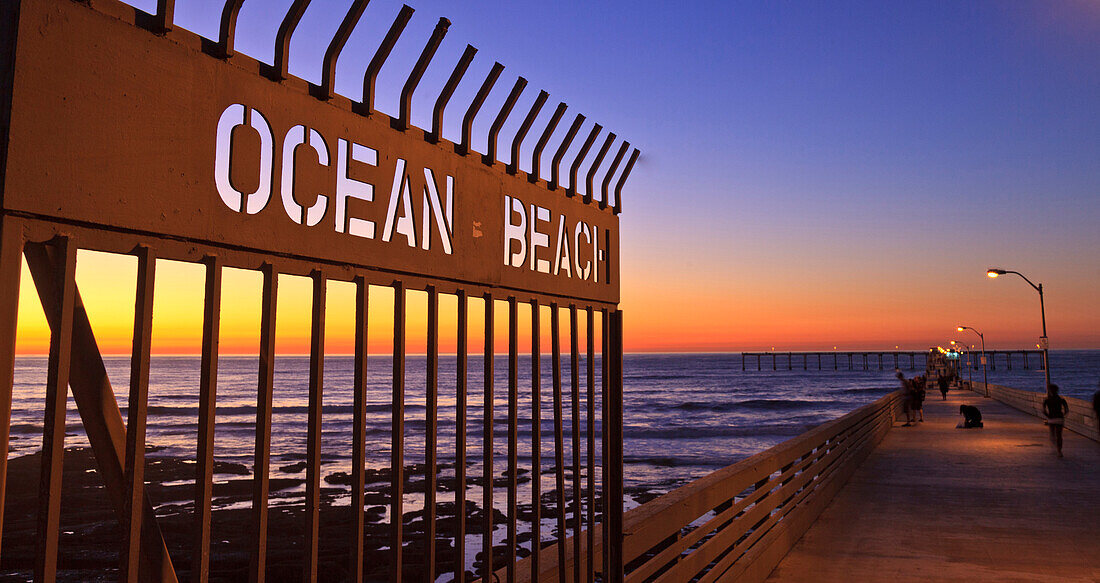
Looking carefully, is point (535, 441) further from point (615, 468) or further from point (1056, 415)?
point (1056, 415)

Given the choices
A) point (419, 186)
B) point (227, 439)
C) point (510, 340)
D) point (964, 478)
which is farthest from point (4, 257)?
point (227, 439)

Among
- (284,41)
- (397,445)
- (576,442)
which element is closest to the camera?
(284,41)

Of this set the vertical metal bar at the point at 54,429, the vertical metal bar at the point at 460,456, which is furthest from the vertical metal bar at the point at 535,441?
the vertical metal bar at the point at 54,429

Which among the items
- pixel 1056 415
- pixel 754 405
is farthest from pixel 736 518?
pixel 754 405

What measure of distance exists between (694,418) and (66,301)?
49438 millimetres

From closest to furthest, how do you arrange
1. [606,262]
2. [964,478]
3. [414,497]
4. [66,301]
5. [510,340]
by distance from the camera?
[66,301]
[510,340]
[606,262]
[964,478]
[414,497]

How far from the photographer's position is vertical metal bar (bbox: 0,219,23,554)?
1295 millimetres

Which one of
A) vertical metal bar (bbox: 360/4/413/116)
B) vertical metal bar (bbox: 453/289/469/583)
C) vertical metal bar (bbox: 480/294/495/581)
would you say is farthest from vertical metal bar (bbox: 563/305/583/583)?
vertical metal bar (bbox: 360/4/413/116)

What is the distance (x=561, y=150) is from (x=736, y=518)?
4138 millimetres

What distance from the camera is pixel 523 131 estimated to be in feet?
9.23

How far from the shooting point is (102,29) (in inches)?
57.8

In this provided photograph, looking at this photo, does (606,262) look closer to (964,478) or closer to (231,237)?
(231,237)

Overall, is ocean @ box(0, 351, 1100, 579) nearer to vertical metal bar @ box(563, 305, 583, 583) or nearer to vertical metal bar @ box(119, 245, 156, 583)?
vertical metal bar @ box(563, 305, 583, 583)

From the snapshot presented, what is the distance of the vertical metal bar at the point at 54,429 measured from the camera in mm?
1362
